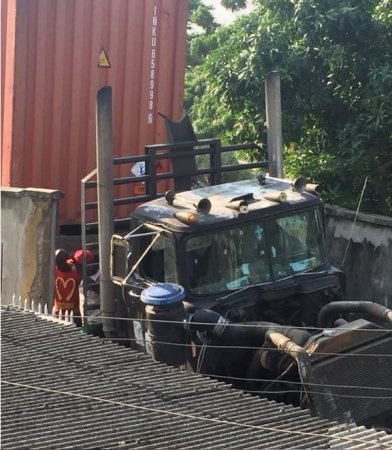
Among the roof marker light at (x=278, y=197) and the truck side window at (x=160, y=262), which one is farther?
the roof marker light at (x=278, y=197)

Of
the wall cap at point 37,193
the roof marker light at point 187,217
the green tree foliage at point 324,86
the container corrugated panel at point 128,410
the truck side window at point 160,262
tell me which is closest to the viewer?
the container corrugated panel at point 128,410

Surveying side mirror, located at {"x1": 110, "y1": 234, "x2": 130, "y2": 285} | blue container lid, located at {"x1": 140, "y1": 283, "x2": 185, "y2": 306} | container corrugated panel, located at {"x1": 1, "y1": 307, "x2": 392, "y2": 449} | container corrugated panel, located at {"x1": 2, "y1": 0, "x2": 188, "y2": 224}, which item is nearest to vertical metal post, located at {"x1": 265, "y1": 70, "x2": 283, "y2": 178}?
container corrugated panel, located at {"x1": 2, "y1": 0, "x2": 188, "y2": 224}

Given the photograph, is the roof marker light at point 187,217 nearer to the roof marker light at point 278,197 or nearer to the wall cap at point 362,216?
the roof marker light at point 278,197

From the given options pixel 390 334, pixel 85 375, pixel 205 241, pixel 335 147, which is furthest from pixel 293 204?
pixel 335 147

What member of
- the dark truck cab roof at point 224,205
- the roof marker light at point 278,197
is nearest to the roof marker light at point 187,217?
the dark truck cab roof at point 224,205

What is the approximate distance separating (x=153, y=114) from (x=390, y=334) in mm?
4496

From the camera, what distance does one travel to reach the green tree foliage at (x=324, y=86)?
9539mm

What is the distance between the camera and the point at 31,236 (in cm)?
761

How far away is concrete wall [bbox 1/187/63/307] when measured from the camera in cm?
754

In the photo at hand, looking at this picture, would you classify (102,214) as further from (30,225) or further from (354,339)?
(354,339)

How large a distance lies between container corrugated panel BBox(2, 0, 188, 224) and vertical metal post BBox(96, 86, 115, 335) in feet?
7.89

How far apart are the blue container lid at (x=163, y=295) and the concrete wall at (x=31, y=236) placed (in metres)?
2.10

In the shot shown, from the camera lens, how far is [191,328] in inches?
226

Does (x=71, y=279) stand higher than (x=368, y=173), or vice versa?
(x=368, y=173)
